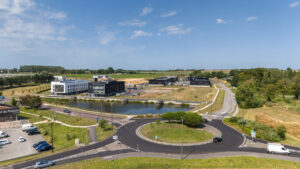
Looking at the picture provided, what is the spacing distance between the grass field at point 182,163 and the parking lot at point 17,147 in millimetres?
15368

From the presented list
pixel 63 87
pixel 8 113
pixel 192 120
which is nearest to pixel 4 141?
pixel 8 113

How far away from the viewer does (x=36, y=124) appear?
201ft

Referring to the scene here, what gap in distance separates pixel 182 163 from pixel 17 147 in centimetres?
4187

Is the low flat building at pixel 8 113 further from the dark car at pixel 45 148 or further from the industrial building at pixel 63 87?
the industrial building at pixel 63 87

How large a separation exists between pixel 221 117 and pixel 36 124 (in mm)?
69828

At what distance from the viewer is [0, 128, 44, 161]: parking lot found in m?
39.6

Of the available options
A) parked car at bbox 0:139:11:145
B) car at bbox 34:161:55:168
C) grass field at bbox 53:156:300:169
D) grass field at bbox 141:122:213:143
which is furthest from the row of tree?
grass field at bbox 53:156:300:169

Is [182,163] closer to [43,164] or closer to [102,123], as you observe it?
[43,164]

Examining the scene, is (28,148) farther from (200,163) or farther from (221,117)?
(221,117)

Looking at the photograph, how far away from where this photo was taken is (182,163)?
33.3 metres

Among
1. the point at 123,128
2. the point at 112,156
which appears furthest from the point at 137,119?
the point at 112,156

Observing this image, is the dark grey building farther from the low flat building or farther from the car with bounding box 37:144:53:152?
the car with bounding box 37:144:53:152

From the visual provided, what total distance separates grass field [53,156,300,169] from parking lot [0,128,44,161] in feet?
50.4

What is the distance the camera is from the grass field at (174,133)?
1780 inches
